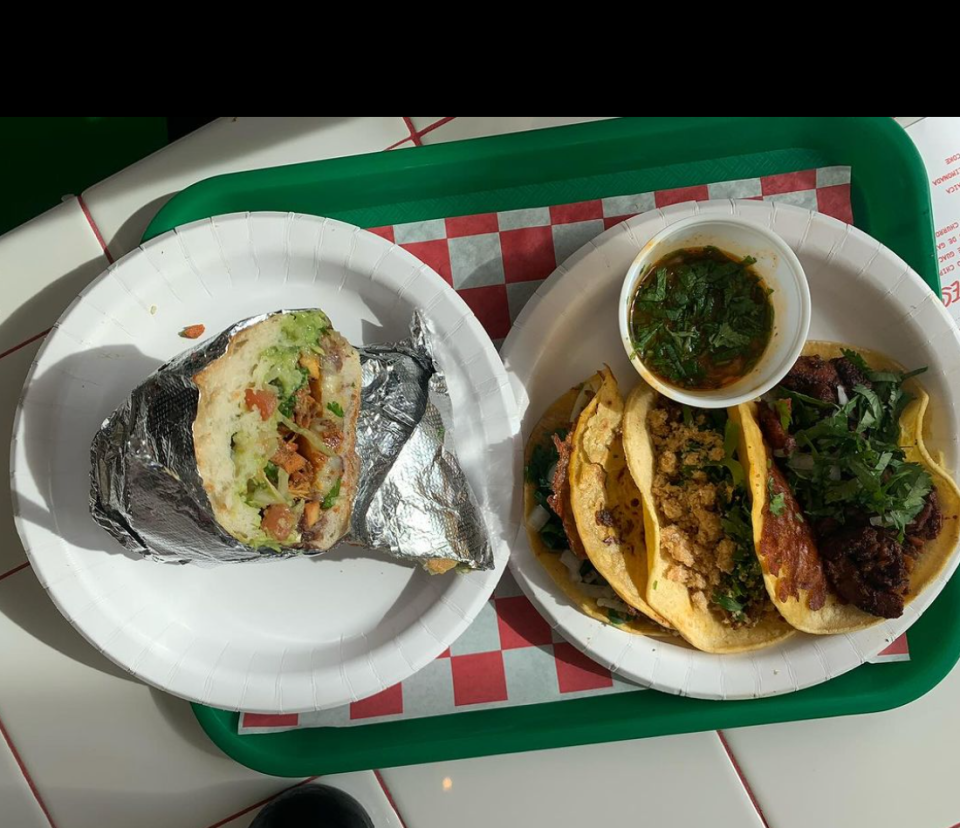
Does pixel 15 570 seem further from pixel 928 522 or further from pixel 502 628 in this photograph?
pixel 928 522

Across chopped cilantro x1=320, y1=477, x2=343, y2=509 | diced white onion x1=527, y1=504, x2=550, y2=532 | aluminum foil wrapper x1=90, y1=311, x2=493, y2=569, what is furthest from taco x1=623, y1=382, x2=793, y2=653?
chopped cilantro x1=320, y1=477, x2=343, y2=509

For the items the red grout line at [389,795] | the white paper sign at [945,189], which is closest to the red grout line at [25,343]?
the red grout line at [389,795]

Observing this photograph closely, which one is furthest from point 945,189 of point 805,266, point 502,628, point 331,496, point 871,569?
point 331,496

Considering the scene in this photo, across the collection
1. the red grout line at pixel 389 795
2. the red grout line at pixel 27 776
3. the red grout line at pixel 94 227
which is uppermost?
the red grout line at pixel 94 227

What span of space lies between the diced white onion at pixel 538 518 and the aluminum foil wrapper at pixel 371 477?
0.43 feet

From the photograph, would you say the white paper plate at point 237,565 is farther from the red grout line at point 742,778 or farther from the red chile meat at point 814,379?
the red grout line at point 742,778

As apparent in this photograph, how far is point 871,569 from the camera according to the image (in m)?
1.52

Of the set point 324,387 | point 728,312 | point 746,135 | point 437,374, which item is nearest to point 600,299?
point 728,312

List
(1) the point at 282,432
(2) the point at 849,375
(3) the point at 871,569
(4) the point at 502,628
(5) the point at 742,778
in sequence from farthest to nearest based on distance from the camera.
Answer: (5) the point at 742,778 < (4) the point at 502,628 < (2) the point at 849,375 < (3) the point at 871,569 < (1) the point at 282,432

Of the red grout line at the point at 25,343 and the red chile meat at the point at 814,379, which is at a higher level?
the red grout line at the point at 25,343

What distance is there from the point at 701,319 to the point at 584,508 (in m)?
0.46

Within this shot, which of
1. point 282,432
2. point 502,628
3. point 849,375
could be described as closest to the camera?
point 282,432

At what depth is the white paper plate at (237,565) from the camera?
1603 millimetres
